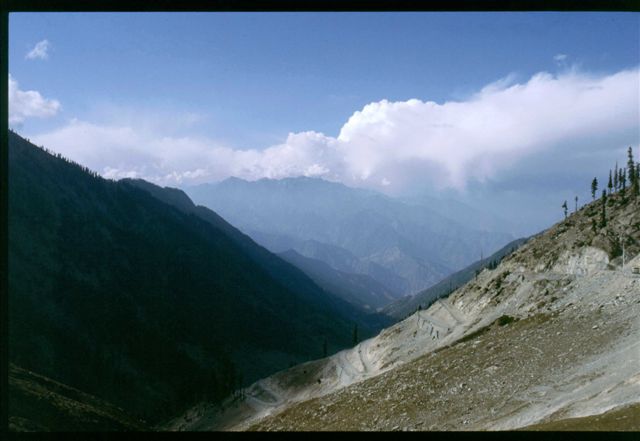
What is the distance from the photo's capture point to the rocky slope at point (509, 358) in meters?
34.1

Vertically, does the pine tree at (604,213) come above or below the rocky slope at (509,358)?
above

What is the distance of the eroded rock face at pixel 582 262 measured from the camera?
6981 cm

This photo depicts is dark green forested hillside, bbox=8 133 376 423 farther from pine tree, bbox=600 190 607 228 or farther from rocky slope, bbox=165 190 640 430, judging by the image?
pine tree, bbox=600 190 607 228

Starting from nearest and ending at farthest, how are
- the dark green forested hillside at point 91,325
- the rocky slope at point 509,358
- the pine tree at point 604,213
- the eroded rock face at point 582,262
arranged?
the rocky slope at point 509,358 → the eroded rock face at point 582,262 → the pine tree at point 604,213 → the dark green forested hillside at point 91,325

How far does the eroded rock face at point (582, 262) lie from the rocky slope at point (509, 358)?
0.71 ft

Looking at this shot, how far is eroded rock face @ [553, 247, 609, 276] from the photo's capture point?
229ft

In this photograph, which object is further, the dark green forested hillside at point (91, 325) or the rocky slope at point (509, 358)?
the dark green forested hillside at point (91, 325)

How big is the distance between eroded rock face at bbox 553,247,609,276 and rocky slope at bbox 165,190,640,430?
0.71 ft

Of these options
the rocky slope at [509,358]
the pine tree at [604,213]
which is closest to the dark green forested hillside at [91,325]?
the rocky slope at [509,358]

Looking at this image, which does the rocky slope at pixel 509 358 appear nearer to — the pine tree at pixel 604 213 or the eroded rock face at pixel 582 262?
the eroded rock face at pixel 582 262

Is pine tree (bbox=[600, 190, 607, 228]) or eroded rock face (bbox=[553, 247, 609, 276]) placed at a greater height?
pine tree (bbox=[600, 190, 607, 228])

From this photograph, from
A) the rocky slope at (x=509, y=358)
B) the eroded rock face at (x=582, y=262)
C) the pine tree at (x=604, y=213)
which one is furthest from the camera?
the pine tree at (x=604, y=213)

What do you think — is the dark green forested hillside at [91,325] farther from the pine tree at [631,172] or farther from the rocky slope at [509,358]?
the pine tree at [631,172]

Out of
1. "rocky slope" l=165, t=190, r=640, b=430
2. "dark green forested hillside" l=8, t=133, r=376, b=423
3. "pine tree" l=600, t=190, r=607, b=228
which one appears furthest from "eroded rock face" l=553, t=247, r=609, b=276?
"dark green forested hillside" l=8, t=133, r=376, b=423
